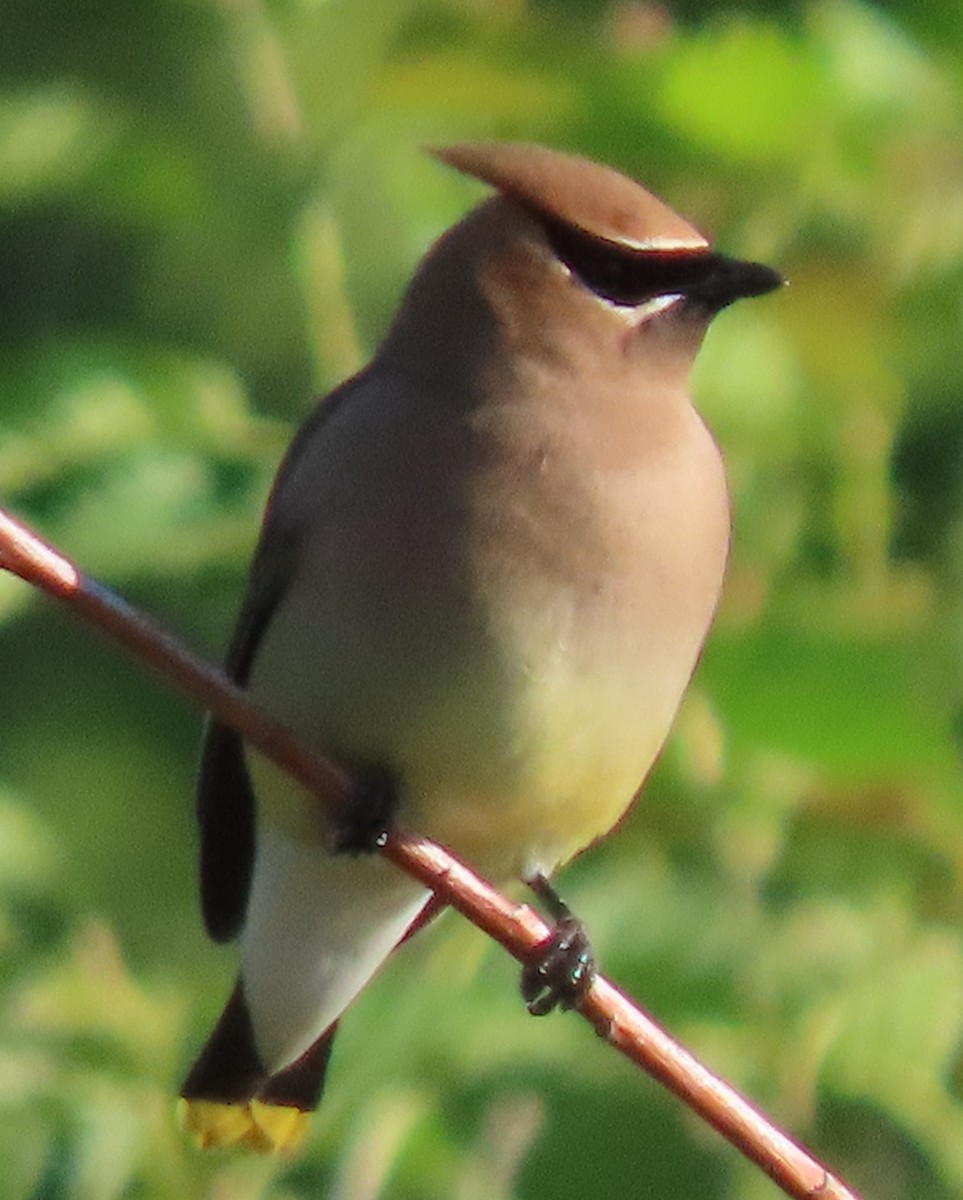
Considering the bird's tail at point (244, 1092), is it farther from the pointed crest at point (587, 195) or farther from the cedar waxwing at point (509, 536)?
the pointed crest at point (587, 195)

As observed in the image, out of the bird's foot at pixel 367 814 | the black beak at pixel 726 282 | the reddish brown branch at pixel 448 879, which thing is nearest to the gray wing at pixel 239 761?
the bird's foot at pixel 367 814

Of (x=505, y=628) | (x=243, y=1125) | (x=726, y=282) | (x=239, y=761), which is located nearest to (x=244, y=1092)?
(x=243, y=1125)

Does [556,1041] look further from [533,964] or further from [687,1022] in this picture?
[533,964]

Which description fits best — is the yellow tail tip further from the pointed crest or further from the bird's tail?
the pointed crest

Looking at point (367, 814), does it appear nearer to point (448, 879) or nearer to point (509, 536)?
point (509, 536)

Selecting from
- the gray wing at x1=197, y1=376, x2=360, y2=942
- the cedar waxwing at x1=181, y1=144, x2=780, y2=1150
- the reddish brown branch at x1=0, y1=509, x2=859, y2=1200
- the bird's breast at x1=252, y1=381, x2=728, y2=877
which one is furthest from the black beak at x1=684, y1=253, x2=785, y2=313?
the reddish brown branch at x1=0, y1=509, x2=859, y2=1200

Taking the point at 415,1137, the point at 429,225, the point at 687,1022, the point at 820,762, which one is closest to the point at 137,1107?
the point at 415,1137
